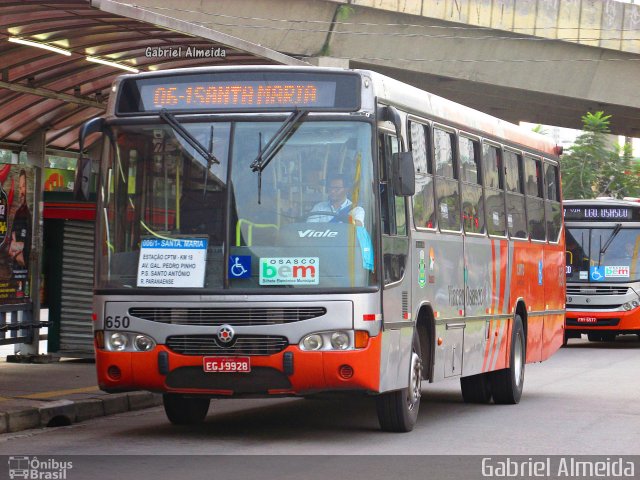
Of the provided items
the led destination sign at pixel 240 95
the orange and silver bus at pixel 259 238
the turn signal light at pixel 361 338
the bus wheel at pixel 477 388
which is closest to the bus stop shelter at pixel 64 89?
the led destination sign at pixel 240 95

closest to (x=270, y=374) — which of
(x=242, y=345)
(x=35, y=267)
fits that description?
(x=242, y=345)

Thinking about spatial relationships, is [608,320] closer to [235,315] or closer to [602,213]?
[602,213]

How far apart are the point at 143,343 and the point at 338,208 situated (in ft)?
6.34

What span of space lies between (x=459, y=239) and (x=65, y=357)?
6869 mm

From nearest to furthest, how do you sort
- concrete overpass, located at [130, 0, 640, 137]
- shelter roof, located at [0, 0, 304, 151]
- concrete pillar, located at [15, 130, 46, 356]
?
shelter roof, located at [0, 0, 304, 151]
concrete pillar, located at [15, 130, 46, 356]
concrete overpass, located at [130, 0, 640, 137]

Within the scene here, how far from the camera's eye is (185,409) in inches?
511

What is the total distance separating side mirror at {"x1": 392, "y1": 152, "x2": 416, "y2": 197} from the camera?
453 inches

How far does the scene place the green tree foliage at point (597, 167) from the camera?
136 feet

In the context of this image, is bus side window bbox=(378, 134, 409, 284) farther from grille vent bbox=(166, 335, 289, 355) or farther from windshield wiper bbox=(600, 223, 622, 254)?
windshield wiper bbox=(600, 223, 622, 254)

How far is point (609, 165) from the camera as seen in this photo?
139 ft

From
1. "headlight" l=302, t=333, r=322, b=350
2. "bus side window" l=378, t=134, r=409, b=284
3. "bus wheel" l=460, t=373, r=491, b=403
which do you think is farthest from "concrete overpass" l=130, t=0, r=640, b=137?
"headlight" l=302, t=333, r=322, b=350

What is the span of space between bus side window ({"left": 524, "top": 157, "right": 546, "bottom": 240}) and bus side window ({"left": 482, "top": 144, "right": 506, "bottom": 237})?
1267 mm

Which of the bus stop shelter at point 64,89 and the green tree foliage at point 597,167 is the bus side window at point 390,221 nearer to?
the bus stop shelter at point 64,89

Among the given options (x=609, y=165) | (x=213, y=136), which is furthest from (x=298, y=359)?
(x=609, y=165)
